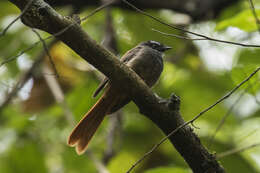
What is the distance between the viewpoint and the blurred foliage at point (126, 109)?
398cm

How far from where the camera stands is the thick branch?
7.02 ft

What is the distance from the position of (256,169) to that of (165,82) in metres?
1.34

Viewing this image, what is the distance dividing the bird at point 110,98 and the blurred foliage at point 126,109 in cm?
57

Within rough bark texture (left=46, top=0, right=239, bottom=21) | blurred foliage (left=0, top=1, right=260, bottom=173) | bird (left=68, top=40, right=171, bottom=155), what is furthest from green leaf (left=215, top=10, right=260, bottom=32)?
rough bark texture (left=46, top=0, right=239, bottom=21)

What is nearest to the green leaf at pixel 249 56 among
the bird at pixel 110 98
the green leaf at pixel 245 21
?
the green leaf at pixel 245 21

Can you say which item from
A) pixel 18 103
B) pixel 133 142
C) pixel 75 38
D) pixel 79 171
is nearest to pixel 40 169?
pixel 79 171

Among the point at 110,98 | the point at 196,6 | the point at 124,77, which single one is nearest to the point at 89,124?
the point at 110,98

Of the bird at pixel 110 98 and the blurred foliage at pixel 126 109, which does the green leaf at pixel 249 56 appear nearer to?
the blurred foliage at pixel 126 109

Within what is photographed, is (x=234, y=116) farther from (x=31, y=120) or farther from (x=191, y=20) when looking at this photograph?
(x=31, y=120)

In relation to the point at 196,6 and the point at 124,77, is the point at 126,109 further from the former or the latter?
the point at 124,77

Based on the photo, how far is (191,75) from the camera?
197 inches

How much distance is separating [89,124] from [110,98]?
24 cm

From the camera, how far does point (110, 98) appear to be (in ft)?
10.7

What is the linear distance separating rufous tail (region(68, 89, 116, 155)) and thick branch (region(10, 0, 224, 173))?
76 cm
